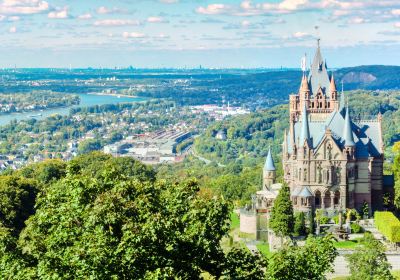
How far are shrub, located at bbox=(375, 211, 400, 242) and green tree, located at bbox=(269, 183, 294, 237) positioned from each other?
27.1ft

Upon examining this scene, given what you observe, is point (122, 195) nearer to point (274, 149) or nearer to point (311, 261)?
point (311, 261)

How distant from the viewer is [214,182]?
106m

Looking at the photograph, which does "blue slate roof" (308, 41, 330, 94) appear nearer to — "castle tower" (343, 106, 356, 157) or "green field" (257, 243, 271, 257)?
"castle tower" (343, 106, 356, 157)

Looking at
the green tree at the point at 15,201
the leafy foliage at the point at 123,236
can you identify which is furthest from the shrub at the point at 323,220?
the leafy foliage at the point at 123,236

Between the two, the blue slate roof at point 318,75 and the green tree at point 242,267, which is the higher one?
the blue slate roof at point 318,75

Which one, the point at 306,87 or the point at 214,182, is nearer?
the point at 306,87

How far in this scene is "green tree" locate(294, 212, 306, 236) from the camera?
70.4m

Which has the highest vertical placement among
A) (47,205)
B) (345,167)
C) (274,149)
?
(47,205)

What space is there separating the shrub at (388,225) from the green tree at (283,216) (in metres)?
8.25

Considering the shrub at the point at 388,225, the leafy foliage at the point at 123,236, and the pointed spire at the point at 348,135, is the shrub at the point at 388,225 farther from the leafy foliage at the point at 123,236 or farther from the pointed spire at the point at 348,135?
the leafy foliage at the point at 123,236

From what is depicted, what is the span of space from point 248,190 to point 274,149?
Result: 99008 mm

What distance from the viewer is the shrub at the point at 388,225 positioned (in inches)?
2601

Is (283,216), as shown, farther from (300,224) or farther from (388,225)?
(388,225)

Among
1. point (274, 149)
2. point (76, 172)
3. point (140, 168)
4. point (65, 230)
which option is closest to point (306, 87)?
point (140, 168)
